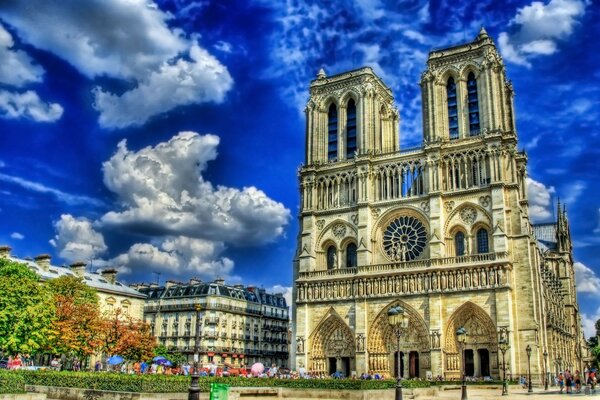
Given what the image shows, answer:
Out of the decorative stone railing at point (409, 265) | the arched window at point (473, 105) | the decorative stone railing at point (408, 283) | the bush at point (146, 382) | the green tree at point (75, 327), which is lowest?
the bush at point (146, 382)

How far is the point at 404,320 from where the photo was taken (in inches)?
982

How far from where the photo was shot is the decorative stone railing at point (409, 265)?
172 ft

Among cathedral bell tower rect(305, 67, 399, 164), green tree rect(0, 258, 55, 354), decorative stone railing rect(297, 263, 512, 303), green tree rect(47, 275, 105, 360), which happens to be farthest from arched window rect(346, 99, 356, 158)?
green tree rect(0, 258, 55, 354)

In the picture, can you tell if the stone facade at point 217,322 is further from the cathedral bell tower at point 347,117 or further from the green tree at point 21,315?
the green tree at point 21,315

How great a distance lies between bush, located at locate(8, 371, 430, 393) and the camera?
92.0 feet

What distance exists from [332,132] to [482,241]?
20.7 m

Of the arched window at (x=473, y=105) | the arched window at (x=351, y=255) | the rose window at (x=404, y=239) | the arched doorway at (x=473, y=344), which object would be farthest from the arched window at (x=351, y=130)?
the arched doorway at (x=473, y=344)

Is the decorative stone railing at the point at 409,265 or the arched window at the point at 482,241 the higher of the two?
the arched window at the point at 482,241

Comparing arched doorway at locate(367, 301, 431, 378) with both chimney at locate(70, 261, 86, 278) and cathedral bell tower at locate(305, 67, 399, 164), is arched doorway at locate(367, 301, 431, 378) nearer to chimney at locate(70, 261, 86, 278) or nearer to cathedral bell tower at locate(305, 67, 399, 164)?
cathedral bell tower at locate(305, 67, 399, 164)

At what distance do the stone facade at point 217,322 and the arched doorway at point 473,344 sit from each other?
29110 mm

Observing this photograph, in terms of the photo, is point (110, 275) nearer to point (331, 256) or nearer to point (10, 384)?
point (331, 256)

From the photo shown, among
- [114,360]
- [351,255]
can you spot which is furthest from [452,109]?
[114,360]

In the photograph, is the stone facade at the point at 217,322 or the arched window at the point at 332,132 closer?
the arched window at the point at 332,132

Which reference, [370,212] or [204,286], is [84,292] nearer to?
[204,286]
